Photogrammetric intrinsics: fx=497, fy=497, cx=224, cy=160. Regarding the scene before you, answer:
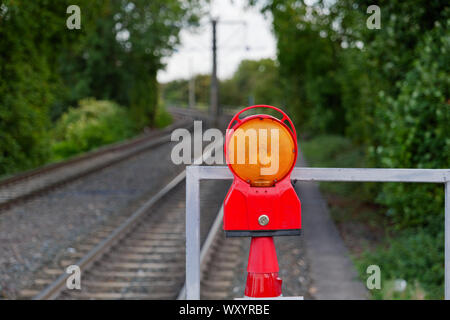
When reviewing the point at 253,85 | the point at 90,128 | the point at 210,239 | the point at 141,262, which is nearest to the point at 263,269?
the point at 141,262

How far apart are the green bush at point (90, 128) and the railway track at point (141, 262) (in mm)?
12351

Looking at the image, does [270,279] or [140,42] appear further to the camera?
[140,42]

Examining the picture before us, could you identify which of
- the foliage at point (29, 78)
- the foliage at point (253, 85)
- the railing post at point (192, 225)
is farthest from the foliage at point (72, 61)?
the foliage at point (253, 85)

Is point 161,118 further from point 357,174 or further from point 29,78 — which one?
point 357,174

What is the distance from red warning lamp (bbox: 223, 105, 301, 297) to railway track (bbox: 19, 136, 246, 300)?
11.8 ft

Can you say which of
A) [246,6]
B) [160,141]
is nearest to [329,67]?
[160,141]

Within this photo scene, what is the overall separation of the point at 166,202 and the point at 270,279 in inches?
337

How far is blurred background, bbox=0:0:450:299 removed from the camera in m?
6.24

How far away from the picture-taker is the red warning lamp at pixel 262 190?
2.00m

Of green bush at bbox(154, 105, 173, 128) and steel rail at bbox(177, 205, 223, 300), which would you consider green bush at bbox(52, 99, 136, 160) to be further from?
steel rail at bbox(177, 205, 223, 300)

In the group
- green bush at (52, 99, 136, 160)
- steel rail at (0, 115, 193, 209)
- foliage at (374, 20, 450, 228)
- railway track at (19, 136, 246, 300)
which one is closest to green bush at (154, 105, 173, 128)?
green bush at (52, 99, 136, 160)

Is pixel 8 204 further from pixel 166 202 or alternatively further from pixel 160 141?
pixel 160 141

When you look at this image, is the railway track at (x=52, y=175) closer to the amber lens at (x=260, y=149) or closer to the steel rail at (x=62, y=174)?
the steel rail at (x=62, y=174)

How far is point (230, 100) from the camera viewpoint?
61875 millimetres
